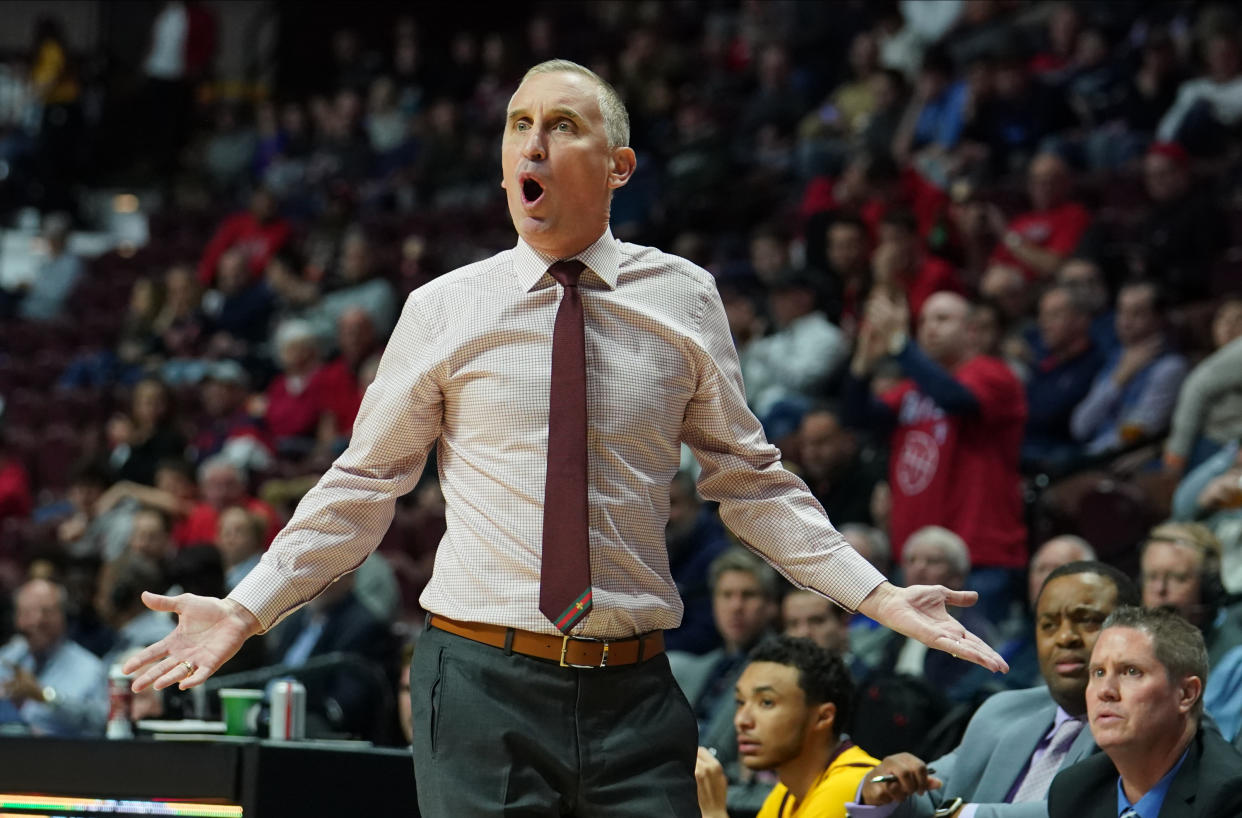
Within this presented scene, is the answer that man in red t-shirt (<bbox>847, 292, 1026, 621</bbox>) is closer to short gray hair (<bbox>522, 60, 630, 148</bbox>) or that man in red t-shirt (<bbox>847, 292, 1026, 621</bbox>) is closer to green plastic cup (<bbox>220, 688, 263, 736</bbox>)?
green plastic cup (<bbox>220, 688, 263, 736</bbox>)

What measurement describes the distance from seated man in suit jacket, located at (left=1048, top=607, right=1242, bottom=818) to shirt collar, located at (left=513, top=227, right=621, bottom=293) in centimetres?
130

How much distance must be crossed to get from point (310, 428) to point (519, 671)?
736 cm

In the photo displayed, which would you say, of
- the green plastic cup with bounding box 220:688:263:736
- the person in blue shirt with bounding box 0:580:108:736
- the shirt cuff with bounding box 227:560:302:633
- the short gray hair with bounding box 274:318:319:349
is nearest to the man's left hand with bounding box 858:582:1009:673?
the shirt cuff with bounding box 227:560:302:633

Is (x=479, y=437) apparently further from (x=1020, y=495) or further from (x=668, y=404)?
(x=1020, y=495)

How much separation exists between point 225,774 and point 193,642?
93 cm

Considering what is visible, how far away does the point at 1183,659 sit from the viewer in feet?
10.6

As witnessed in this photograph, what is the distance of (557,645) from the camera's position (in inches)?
96.5

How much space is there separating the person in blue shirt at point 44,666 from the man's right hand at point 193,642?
3111 millimetres

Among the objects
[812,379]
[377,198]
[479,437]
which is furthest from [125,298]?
[479,437]

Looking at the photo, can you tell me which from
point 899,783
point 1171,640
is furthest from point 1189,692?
point 899,783

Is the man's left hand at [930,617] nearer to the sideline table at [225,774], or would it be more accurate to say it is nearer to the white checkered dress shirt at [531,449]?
the white checkered dress shirt at [531,449]

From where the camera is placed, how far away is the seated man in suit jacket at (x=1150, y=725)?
3.20 m

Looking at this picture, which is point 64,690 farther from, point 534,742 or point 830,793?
point 534,742

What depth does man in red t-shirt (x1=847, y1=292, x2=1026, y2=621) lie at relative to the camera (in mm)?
→ 5945
